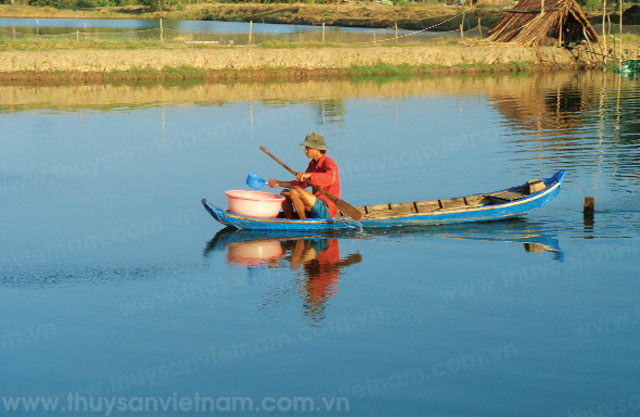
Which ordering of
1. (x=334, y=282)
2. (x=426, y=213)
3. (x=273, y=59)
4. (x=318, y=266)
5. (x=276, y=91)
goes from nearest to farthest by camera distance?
1. (x=334, y=282)
2. (x=318, y=266)
3. (x=426, y=213)
4. (x=276, y=91)
5. (x=273, y=59)

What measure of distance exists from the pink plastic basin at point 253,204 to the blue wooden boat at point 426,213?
4.1 inches

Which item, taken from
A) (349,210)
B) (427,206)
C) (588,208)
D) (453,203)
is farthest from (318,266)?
(588,208)

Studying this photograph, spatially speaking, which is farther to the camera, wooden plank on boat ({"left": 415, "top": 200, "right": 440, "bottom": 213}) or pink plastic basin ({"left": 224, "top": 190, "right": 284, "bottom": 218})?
wooden plank on boat ({"left": 415, "top": 200, "right": 440, "bottom": 213})

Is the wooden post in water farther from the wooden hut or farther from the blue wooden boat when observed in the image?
the wooden hut

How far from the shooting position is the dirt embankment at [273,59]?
38312mm

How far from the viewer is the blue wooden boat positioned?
1403 centimetres

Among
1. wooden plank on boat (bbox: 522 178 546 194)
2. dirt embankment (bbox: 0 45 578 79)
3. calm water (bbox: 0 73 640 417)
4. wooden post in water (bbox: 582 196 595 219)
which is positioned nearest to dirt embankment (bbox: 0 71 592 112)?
dirt embankment (bbox: 0 45 578 79)

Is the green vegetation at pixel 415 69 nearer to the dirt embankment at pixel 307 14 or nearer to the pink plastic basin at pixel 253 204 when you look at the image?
the dirt embankment at pixel 307 14

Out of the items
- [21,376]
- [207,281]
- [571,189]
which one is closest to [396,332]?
[207,281]

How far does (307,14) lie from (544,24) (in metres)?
39.6

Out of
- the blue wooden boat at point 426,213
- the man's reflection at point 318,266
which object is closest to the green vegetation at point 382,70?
the blue wooden boat at point 426,213

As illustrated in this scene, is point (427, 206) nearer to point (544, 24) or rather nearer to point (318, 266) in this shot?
point (318, 266)

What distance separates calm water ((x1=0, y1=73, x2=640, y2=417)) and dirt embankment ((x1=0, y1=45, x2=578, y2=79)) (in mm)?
14487

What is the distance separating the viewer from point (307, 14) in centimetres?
7900
